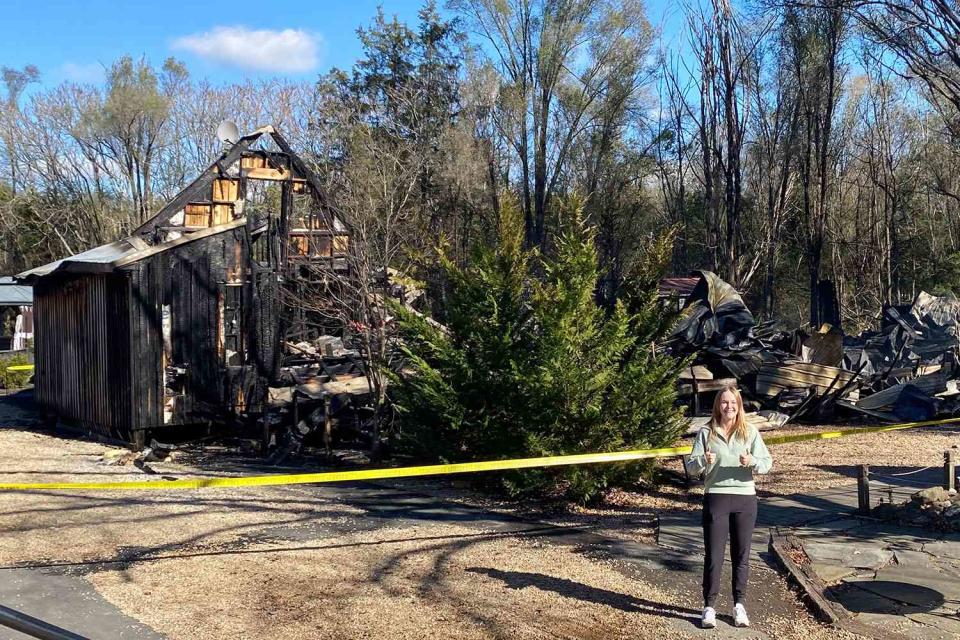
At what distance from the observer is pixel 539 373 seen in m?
9.22

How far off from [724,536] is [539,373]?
3.79 m

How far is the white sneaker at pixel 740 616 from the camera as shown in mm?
5531

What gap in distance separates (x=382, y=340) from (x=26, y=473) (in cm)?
476

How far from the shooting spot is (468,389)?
9930 millimetres

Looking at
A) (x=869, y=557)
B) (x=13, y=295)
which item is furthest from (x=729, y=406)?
(x=13, y=295)

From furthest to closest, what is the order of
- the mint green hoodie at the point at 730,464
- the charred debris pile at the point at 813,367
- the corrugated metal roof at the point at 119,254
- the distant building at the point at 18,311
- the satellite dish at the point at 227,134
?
the distant building at the point at 18,311
the satellite dish at the point at 227,134
the charred debris pile at the point at 813,367
the corrugated metal roof at the point at 119,254
the mint green hoodie at the point at 730,464

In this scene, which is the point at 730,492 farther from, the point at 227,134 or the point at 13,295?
the point at 13,295

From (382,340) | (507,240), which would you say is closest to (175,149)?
(382,340)

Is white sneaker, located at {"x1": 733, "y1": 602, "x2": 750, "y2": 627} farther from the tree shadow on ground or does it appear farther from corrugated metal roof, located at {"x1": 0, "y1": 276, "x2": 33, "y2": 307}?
corrugated metal roof, located at {"x1": 0, "y1": 276, "x2": 33, "y2": 307}

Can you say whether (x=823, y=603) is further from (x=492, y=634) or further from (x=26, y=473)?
(x=26, y=473)

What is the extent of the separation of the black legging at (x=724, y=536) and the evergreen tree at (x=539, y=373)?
3.51 m

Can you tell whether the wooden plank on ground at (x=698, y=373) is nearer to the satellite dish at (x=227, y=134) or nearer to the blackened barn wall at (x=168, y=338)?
the blackened barn wall at (x=168, y=338)

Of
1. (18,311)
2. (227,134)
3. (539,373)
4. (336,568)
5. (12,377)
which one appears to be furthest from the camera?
(18,311)

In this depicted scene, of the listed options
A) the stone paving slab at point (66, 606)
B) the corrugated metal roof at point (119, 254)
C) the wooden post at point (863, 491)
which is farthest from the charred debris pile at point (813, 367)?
the stone paving slab at point (66, 606)
